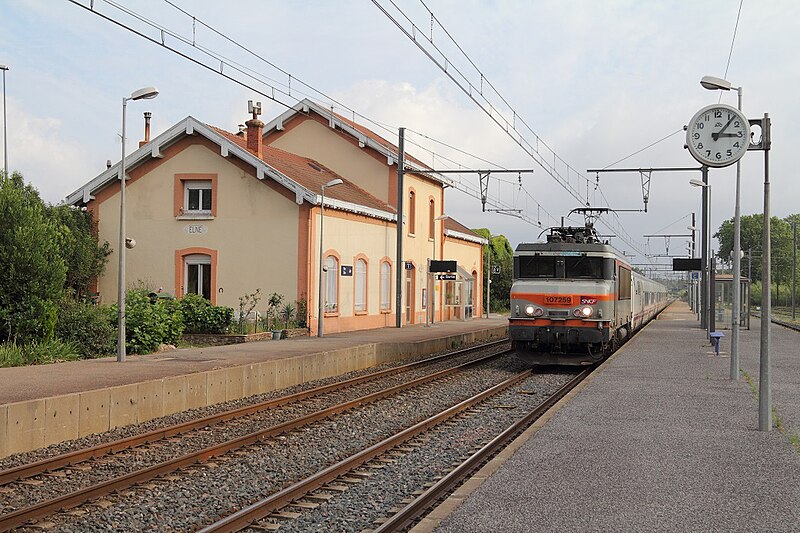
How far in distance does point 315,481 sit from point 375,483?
2.24 feet

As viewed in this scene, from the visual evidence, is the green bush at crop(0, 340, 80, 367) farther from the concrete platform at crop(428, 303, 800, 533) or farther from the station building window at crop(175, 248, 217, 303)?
the concrete platform at crop(428, 303, 800, 533)

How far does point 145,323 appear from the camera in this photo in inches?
838

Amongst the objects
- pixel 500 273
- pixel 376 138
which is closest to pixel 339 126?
pixel 376 138

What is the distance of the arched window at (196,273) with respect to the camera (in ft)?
98.5

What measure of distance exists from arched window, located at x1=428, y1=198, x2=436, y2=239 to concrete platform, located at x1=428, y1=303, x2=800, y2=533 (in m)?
25.6

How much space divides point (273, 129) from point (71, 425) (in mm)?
28533

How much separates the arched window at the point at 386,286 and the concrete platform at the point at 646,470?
19.8 m

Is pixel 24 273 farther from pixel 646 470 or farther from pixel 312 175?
pixel 312 175

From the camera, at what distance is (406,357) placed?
26219mm

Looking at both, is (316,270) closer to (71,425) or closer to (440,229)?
(440,229)

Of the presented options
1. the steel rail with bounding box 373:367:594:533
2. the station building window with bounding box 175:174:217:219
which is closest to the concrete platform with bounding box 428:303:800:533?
the steel rail with bounding box 373:367:594:533

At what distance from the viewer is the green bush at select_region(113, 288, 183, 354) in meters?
21.0

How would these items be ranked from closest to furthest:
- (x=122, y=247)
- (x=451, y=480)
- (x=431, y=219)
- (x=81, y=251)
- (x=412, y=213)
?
(x=451, y=480), (x=122, y=247), (x=81, y=251), (x=412, y=213), (x=431, y=219)

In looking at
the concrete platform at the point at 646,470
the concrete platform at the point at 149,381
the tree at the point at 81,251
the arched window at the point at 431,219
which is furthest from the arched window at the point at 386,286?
the concrete platform at the point at 646,470
